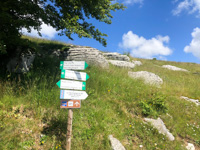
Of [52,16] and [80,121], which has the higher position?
[52,16]

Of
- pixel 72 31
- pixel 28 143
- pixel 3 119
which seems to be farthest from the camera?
pixel 72 31

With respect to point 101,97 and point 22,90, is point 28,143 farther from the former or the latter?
point 101,97

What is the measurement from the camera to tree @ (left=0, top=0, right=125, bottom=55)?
14.7 ft

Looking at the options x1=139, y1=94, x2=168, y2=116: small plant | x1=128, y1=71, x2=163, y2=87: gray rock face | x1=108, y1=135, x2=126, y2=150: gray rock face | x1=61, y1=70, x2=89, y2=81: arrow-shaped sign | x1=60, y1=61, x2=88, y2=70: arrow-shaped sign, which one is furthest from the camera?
x1=128, y1=71, x2=163, y2=87: gray rock face

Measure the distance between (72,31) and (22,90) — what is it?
125 inches

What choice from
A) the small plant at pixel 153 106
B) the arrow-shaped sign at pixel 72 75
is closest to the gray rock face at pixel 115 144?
the small plant at pixel 153 106

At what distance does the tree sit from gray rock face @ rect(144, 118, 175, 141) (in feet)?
15.4

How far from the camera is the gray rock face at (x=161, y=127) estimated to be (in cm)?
420

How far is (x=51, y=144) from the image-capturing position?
3176 mm

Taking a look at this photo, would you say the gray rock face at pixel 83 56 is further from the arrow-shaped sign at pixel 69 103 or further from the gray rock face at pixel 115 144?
the gray rock face at pixel 115 144

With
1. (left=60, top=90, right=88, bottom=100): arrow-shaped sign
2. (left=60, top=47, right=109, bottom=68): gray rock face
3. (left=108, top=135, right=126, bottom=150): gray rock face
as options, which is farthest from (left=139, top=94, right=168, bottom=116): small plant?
(left=60, top=47, right=109, bottom=68): gray rock face

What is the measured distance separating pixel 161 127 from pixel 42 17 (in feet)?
21.7

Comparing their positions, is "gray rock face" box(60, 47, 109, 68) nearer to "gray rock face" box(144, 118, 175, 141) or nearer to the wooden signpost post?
"gray rock face" box(144, 118, 175, 141)

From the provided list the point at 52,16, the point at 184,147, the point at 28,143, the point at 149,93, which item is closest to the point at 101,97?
the point at 149,93
